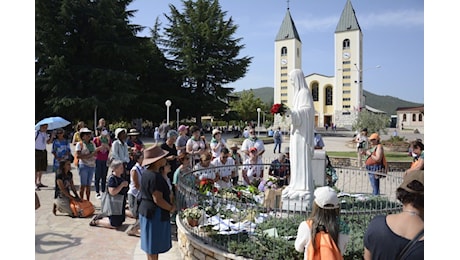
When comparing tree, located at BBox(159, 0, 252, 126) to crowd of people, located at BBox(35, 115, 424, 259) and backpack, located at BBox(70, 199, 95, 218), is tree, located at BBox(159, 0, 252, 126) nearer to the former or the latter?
crowd of people, located at BBox(35, 115, 424, 259)

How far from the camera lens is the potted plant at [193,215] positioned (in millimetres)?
4680

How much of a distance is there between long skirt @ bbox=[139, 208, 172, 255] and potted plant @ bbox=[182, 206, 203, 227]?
0.60 m

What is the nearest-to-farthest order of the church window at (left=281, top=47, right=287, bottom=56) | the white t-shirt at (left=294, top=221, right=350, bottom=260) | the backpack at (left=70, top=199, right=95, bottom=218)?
the white t-shirt at (left=294, top=221, right=350, bottom=260) → the backpack at (left=70, top=199, right=95, bottom=218) → the church window at (left=281, top=47, right=287, bottom=56)

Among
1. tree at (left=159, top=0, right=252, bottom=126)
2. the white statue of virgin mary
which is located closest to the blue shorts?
the white statue of virgin mary

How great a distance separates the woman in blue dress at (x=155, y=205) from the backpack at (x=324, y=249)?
1.86 m

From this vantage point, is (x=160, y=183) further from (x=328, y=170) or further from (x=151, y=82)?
(x=151, y=82)

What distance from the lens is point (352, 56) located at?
5481cm

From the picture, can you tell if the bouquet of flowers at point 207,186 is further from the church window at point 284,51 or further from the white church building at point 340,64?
the church window at point 284,51

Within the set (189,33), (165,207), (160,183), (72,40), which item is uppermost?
(189,33)

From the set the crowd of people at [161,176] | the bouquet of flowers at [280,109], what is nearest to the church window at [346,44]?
the crowd of people at [161,176]

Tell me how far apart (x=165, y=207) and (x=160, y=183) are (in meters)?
0.28

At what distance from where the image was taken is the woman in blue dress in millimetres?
3826
